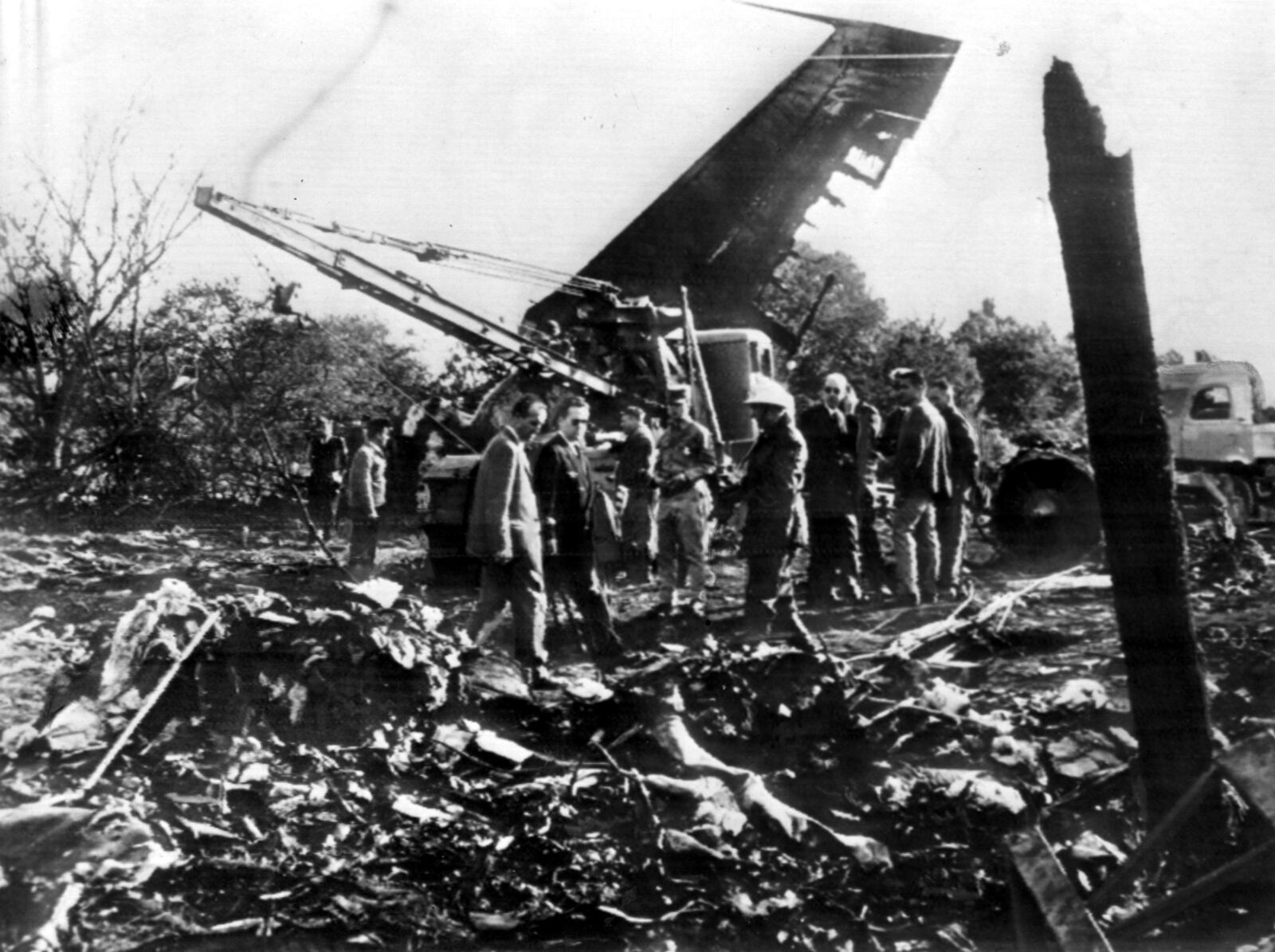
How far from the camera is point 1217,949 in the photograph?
7.29 feet

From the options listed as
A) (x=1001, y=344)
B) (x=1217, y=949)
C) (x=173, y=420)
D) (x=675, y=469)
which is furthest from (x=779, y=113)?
(x=1217, y=949)

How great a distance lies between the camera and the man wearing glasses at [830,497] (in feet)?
18.3

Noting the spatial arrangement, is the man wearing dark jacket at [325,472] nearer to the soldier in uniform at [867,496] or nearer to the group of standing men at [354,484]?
the group of standing men at [354,484]

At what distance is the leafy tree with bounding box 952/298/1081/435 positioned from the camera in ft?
25.8

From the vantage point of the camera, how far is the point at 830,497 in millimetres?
5621

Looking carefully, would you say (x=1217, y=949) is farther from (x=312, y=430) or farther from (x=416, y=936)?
(x=312, y=430)

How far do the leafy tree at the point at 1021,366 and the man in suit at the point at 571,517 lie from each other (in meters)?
4.61

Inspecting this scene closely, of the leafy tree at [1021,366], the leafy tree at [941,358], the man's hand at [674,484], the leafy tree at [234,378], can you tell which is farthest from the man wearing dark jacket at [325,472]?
the leafy tree at [1021,366]

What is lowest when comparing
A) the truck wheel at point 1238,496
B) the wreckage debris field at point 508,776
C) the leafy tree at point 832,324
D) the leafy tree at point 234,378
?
the wreckage debris field at point 508,776

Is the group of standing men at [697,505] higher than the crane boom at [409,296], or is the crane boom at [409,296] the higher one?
the crane boom at [409,296]

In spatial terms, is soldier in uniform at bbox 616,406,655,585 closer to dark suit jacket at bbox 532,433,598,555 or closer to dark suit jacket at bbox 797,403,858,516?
dark suit jacket at bbox 797,403,858,516

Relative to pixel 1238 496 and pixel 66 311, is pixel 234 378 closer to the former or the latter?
pixel 66 311

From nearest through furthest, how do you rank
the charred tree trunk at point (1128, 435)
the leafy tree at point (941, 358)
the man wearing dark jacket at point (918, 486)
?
1. the charred tree trunk at point (1128, 435)
2. the man wearing dark jacket at point (918, 486)
3. the leafy tree at point (941, 358)

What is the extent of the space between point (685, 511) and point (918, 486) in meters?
1.49
